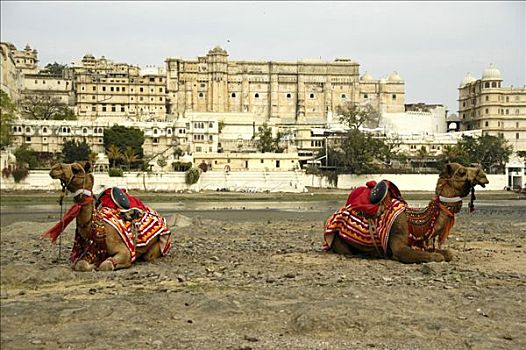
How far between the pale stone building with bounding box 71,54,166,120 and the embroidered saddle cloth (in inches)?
3375

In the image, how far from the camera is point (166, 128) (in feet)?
256

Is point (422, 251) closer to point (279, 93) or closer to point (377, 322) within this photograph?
point (377, 322)

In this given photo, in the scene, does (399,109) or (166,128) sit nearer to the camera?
(166,128)

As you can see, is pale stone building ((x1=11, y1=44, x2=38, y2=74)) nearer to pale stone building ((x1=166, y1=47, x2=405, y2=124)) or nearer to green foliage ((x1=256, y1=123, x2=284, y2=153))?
pale stone building ((x1=166, y1=47, x2=405, y2=124))

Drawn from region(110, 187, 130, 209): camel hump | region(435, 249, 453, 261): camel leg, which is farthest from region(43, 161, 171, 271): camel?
region(435, 249, 453, 261): camel leg

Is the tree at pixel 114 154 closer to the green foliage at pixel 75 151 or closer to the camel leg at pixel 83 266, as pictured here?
the green foliage at pixel 75 151

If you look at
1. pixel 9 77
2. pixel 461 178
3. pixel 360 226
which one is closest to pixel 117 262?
pixel 360 226

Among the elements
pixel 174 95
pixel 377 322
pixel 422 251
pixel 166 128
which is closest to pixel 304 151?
pixel 166 128

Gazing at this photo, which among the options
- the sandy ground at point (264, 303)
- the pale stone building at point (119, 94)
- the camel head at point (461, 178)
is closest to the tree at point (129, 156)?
the pale stone building at point (119, 94)

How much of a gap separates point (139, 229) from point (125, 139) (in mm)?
60698

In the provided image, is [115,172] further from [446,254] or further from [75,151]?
[446,254]

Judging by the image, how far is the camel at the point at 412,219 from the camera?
13.6 metres

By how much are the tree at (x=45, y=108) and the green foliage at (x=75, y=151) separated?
Answer: 2021 cm

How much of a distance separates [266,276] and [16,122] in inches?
2689
